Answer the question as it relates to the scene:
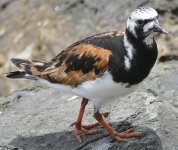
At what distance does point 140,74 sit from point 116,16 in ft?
12.5

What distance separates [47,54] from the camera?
33.5 feet

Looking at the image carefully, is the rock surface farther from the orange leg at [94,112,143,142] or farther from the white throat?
the white throat

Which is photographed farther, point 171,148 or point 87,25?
point 87,25

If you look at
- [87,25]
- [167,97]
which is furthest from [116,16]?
[167,97]

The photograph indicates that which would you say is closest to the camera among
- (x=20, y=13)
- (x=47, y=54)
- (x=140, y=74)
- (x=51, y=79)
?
(x=140, y=74)

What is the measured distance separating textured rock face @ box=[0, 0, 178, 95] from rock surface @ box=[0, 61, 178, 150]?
1.55 metres

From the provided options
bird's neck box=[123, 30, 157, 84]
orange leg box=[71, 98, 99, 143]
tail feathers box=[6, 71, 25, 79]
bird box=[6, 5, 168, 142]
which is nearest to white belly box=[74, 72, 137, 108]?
bird box=[6, 5, 168, 142]

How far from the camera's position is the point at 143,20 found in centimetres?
597

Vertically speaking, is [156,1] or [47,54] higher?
[156,1]

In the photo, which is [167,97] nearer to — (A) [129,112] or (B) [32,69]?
(A) [129,112]

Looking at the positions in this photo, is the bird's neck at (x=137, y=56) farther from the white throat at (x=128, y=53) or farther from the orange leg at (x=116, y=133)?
the orange leg at (x=116, y=133)

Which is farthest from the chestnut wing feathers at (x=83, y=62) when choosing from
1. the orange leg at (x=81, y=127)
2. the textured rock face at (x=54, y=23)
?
the textured rock face at (x=54, y=23)

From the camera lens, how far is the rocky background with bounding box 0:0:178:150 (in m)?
6.61

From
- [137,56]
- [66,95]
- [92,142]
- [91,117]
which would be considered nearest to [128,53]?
[137,56]
